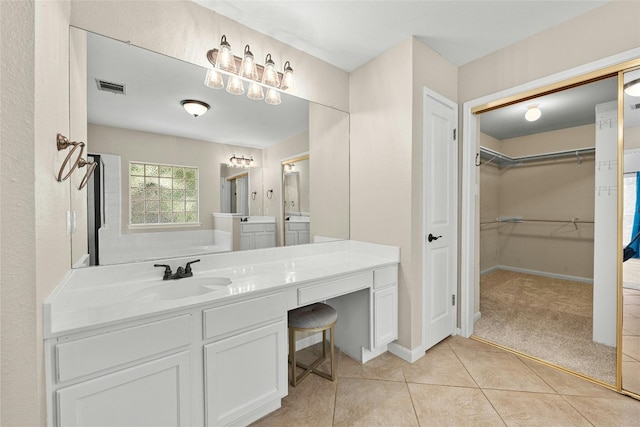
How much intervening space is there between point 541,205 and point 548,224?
334 millimetres

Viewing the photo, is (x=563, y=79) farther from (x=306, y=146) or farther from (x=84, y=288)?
(x=84, y=288)

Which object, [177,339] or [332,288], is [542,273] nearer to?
[332,288]

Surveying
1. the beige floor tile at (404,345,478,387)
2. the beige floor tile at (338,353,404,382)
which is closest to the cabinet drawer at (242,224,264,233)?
the beige floor tile at (338,353,404,382)

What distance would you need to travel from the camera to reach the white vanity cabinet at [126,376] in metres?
0.96

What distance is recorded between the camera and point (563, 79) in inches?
75.5

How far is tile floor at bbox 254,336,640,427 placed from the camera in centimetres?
Result: 152

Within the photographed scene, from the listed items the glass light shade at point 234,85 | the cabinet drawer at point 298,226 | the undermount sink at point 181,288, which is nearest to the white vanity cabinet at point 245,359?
the undermount sink at point 181,288

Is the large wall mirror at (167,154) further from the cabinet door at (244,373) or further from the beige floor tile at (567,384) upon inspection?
the beige floor tile at (567,384)

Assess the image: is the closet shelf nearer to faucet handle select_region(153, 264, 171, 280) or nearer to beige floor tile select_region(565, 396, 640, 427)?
beige floor tile select_region(565, 396, 640, 427)

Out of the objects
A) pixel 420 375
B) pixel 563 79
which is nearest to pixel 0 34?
pixel 420 375

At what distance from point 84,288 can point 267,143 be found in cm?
147

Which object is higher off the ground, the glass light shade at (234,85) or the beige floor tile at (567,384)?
the glass light shade at (234,85)

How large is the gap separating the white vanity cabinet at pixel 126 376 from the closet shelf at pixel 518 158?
4.04 m

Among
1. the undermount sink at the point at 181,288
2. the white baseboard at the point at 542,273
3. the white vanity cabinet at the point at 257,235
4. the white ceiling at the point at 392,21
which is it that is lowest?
the white baseboard at the point at 542,273
